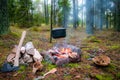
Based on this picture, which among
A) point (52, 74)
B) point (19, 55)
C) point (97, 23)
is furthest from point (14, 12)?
point (97, 23)

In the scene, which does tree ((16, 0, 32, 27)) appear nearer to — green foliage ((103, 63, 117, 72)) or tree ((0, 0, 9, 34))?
tree ((0, 0, 9, 34))

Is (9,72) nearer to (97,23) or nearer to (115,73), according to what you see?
(115,73)

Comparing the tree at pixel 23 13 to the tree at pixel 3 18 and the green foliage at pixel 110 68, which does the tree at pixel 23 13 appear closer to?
the tree at pixel 3 18

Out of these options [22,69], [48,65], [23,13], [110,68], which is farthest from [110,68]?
[23,13]

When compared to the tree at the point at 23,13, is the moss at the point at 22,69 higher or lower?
lower

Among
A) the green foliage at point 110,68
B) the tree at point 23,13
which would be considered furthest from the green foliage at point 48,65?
the tree at point 23,13

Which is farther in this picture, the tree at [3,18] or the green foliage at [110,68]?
the tree at [3,18]

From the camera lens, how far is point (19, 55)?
5285 millimetres

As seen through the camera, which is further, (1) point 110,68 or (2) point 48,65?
(1) point 110,68

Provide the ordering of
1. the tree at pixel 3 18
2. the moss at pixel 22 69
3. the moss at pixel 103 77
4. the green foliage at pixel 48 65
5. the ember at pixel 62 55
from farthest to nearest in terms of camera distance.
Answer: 1. the tree at pixel 3 18
2. the ember at pixel 62 55
3. the green foliage at pixel 48 65
4. the moss at pixel 22 69
5. the moss at pixel 103 77

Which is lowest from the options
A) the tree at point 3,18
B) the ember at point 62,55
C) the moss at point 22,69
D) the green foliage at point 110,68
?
the green foliage at point 110,68

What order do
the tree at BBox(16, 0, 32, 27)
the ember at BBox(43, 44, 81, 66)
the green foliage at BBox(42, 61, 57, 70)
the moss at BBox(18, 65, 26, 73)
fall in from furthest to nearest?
the tree at BBox(16, 0, 32, 27), the ember at BBox(43, 44, 81, 66), the green foliage at BBox(42, 61, 57, 70), the moss at BBox(18, 65, 26, 73)

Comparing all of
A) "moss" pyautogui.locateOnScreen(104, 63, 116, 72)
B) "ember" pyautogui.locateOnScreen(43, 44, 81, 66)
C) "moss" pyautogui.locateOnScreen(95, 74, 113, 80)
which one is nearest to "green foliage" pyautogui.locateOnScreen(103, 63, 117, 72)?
"moss" pyautogui.locateOnScreen(104, 63, 116, 72)

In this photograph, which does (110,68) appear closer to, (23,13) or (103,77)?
(103,77)
